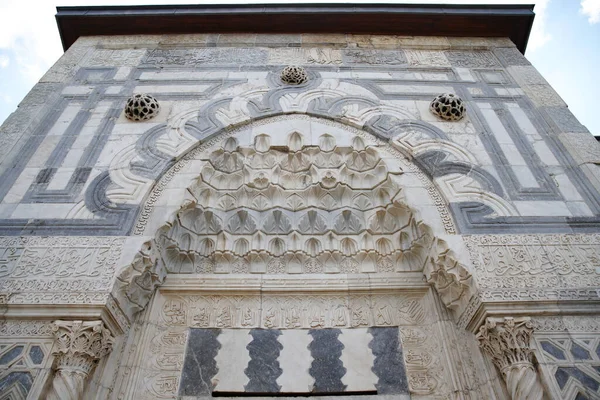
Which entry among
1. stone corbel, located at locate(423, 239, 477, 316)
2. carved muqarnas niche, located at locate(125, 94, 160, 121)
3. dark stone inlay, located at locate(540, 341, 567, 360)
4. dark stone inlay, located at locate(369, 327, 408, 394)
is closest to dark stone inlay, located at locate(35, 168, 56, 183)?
carved muqarnas niche, located at locate(125, 94, 160, 121)

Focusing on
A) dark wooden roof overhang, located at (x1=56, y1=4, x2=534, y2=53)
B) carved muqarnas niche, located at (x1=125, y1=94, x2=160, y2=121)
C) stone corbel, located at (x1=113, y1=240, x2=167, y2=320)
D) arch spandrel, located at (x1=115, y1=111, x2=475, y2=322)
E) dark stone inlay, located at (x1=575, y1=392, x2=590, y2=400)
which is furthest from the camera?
dark wooden roof overhang, located at (x1=56, y1=4, x2=534, y2=53)

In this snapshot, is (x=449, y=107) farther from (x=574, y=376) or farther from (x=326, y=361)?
(x=326, y=361)

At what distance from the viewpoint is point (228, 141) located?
14.4 feet

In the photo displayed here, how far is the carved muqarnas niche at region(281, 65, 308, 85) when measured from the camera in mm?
4902

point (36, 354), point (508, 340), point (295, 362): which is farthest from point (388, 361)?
point (36, 354)

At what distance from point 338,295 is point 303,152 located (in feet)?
5.07

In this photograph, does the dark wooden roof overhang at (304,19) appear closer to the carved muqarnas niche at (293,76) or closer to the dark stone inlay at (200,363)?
the carved muqarnas niche at (293,76)

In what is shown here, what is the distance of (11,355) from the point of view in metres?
2.77

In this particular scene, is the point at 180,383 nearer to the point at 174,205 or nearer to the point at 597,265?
the point at 174,205

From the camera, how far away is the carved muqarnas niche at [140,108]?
4.40 m

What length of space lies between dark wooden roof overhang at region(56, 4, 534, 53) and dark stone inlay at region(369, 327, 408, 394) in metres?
4.06

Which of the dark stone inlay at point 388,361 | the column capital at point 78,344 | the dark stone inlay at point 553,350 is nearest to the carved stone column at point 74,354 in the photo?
the column capital at point 78,344

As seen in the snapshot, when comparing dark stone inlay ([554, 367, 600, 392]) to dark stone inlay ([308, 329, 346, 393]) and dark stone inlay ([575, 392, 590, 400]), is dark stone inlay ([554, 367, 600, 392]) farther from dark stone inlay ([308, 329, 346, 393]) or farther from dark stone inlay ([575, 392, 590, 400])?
dark stone inlay ([308, 329, 346, 393])

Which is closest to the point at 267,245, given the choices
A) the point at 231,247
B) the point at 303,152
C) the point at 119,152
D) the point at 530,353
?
the point at 231,247
